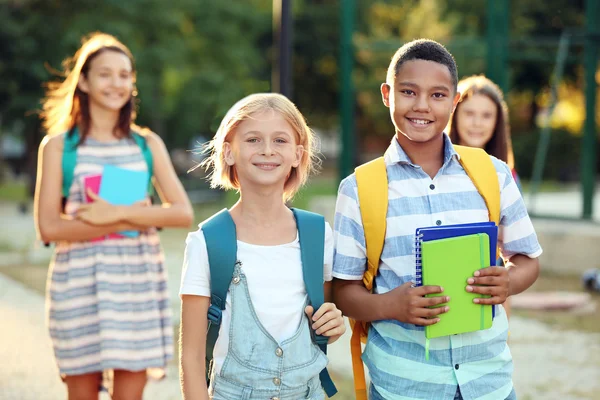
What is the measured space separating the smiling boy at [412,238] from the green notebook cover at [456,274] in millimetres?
98

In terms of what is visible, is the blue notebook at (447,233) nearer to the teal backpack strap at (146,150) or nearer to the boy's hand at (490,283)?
the boy's hand at (490,283)

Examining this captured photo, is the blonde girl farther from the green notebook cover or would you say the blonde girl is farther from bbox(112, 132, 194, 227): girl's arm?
bbox(112, 132, 194, 227): girl's arm

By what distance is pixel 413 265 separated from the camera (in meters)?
2.69

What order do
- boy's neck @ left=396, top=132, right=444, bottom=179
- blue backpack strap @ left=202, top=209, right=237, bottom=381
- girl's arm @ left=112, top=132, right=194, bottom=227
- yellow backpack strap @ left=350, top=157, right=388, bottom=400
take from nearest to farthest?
blue backpack strap @ left=202, top=209, right=237, bottom=381
yellow backpack strap @ left=350, top=157, right=388, bottom=400
boy's neck @ left=396, top=132, right=444, bottom=179
girl's arm @ left=112, top=132, right=194, bottom=227

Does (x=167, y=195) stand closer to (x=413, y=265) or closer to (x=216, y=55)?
(x=413, y=265)

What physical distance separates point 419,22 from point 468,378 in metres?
28.9

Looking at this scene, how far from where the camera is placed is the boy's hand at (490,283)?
8.32 feet

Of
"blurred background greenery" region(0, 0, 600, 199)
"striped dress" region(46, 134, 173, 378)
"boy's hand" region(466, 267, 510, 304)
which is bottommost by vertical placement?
"striped dress" region(46, 134, 173, 378)

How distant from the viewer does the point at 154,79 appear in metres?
27.2

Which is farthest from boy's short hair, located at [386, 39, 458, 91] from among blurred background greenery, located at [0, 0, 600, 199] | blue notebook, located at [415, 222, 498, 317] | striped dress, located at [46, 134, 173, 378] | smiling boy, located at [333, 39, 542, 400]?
blurred background greenery, located at [0, 0, 600, 199]

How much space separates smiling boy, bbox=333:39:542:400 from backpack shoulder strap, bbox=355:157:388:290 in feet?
0.07

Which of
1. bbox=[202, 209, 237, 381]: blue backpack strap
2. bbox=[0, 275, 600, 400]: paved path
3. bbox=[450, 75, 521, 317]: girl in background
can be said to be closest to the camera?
bbox=[202, 209, 237, 381]: blue backpack strap

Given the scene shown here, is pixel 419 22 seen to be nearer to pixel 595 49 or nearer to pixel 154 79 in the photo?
pixel 154 79

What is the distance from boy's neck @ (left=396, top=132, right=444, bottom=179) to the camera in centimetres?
279
